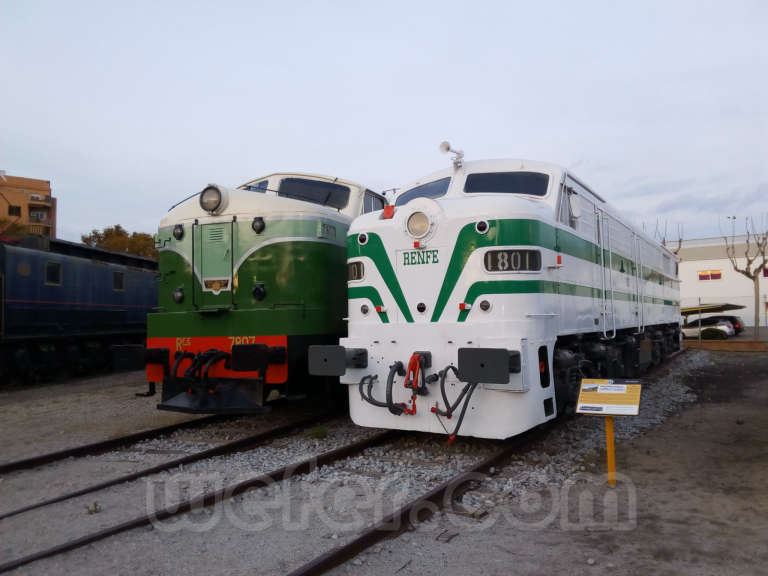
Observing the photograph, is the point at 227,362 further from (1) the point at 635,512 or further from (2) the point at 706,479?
(2) the point at 706,479

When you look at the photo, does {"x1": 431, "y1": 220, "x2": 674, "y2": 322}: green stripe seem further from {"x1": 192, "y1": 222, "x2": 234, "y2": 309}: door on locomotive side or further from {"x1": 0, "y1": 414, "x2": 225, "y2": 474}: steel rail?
{"x1": 0, "y1": 414, "x2": 225, "y2": 474}: steel rail

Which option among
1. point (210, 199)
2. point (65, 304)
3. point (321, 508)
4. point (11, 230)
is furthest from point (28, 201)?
point (321, 508)

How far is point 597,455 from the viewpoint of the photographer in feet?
19.6

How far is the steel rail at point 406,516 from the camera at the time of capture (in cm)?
342

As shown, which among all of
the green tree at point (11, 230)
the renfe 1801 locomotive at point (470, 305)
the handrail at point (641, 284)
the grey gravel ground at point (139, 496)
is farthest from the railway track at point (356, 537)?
the green tree at point (11, 230)

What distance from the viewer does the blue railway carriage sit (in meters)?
12.6

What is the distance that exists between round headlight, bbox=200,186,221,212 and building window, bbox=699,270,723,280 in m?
42.4

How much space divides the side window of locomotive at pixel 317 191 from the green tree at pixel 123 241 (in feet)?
88.7

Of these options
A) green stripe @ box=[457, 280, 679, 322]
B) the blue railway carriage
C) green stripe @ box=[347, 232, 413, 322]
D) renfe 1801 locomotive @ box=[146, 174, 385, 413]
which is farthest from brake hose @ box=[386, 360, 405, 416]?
the blue railway carriage

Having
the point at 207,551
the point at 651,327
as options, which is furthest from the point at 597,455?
the point at 651,327

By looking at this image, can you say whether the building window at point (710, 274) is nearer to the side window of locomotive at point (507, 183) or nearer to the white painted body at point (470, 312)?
the white painted body at point (470, 312)

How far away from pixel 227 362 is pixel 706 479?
16.1 feet

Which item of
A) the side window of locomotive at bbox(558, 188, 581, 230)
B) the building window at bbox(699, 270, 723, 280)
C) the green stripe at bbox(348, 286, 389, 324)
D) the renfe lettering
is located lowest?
the green stripe at bbox(348, 286, 389, 324)

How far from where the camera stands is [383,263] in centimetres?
611
